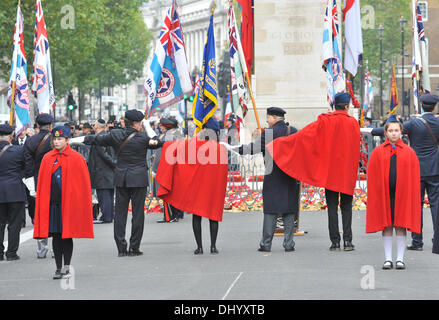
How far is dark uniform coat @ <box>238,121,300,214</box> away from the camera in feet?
40.2

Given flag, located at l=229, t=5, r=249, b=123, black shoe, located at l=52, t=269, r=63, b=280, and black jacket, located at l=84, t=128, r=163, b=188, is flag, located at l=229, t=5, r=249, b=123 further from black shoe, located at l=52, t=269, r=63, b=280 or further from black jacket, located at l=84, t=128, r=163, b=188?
black shoe, located at l=52, t=269, r=63, b=280

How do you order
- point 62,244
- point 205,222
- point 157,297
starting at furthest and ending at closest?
point 205,222, point 62,244, point 157,297

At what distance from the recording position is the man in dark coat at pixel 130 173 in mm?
12203

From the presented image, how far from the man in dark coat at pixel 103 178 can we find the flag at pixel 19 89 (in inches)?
59.5

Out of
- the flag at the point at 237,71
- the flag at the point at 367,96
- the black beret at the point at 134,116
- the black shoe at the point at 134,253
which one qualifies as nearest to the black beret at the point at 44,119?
the black beret at the point at 134,116

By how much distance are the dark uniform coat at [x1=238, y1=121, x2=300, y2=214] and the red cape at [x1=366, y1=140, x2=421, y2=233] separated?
1642mm

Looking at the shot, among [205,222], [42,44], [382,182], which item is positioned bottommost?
[205,222]

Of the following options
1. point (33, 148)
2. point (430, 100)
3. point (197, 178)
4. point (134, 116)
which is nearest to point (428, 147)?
point (430, 100)

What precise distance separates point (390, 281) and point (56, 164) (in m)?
3.71

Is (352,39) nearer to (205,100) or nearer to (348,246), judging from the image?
(205,100)

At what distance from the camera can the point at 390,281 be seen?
31.5 ft
